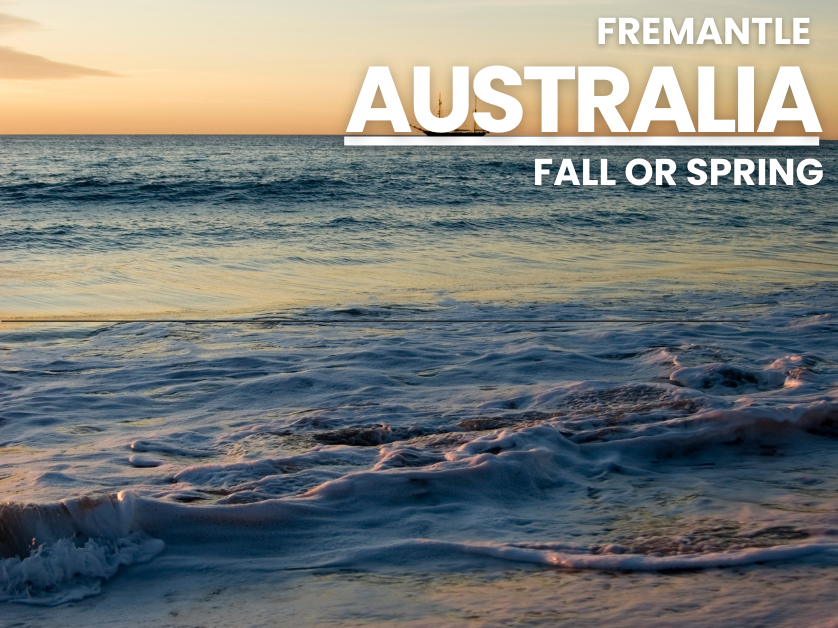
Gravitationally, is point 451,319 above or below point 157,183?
below

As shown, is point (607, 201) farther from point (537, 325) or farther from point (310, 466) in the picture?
point (310, 466)

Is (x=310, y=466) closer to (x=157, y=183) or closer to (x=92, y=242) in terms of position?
(x=92, y=242)

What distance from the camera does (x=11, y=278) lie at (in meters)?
8.90

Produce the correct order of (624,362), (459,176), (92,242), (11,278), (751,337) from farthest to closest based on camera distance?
(459,176) < (92,242) < (11,278) < (751,337) < (624,362)

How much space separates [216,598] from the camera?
2418 mm

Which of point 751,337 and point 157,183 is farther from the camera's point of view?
point 157,183

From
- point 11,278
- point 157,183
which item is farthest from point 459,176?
point 11,278

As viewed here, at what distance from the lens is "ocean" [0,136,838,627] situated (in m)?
2.44

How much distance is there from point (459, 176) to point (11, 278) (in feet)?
65.4

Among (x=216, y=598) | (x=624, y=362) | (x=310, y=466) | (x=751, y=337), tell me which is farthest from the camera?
(x=751, y=337)

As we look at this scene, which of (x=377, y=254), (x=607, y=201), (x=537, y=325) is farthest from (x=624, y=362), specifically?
(x=607, y=201)

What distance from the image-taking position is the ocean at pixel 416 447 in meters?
2.44

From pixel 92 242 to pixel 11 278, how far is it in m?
3.56

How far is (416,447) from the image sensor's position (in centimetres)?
370
